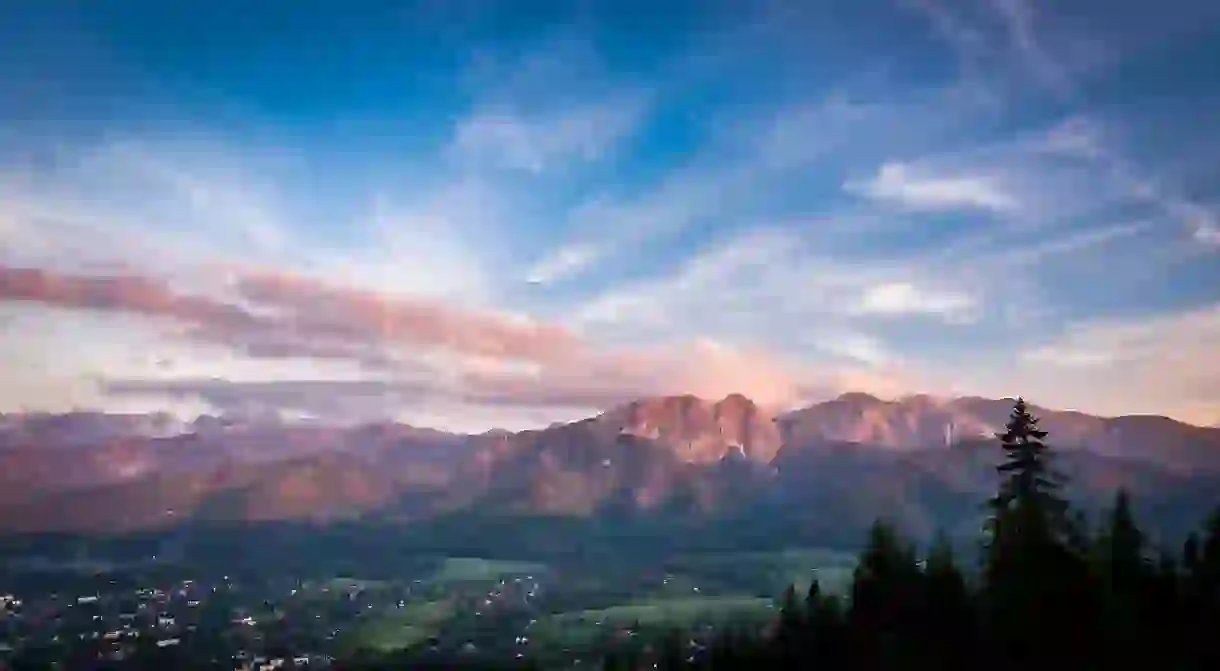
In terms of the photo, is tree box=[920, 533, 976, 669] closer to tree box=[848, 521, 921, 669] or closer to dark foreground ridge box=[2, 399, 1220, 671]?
dark foreground ridge box=[2, 399, 1220, 671]

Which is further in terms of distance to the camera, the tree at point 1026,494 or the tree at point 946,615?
the tree at point 1026,494

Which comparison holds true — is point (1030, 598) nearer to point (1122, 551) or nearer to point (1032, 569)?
point (1032, 569)

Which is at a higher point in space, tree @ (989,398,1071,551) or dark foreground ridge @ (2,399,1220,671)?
tree @ (989,398,1071,551)

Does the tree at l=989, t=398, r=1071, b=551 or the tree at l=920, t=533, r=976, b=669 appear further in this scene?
the tree at l=989, t=398, r=1071, b=551

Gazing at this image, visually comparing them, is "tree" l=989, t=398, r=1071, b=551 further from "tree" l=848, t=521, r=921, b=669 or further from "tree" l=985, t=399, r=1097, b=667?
"tree" l=848, t=521, r=921, b=669

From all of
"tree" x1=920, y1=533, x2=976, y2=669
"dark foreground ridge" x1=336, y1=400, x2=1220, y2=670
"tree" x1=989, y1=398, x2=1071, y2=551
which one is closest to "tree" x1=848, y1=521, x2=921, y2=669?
"dark foreground ridge" x1=336, y1=400, x2=1220, y2=670

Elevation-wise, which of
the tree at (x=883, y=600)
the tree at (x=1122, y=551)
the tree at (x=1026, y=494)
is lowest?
the tree at (x=883, y=600)

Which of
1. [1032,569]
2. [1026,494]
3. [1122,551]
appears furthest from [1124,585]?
[1026,494]

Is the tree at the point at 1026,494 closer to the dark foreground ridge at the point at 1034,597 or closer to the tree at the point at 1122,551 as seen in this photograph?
the dark foreground ridge at the point at 1034,597

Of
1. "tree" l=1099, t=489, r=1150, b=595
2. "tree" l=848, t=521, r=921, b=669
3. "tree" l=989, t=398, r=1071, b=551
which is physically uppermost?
"tree" l=989, t=398, r=1071, b=551

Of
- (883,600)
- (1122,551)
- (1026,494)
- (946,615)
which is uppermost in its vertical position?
(1026,494)

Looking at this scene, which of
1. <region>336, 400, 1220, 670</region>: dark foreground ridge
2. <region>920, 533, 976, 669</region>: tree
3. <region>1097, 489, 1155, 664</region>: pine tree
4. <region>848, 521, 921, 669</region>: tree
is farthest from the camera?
<region>848, 521, 921, 669</region>: tree

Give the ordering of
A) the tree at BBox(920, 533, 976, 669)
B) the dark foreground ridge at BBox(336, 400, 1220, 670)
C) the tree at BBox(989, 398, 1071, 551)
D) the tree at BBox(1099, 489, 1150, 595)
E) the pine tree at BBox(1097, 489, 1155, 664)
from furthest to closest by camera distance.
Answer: the tree at BBox(989, 398, 1071, 551)
the tree at BBox(920, 533, 976, 669)
the tree at BBox(1099, 489, 1150, 595)
the dark foreground ridge at BBox(336, 400, 1220, 670)
the pine tree at BBox(1097, 489, 1155, 664)

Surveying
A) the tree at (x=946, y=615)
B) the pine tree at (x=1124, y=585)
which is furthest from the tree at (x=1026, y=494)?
the tree at (x=946, y=615)
